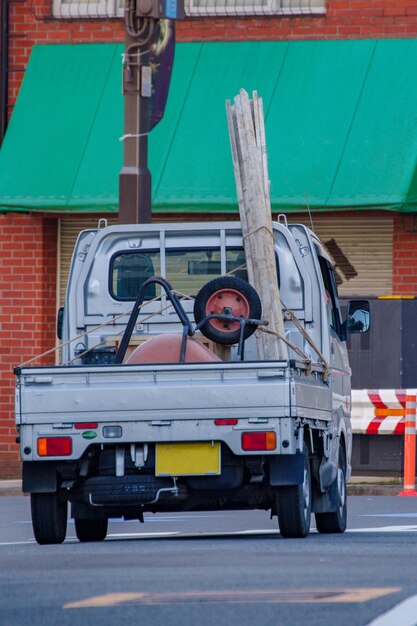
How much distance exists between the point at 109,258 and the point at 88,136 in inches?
339

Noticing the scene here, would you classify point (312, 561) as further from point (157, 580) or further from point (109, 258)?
point (109, 258)

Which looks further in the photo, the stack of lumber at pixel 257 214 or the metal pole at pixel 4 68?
the metal pole at pixel 4 68

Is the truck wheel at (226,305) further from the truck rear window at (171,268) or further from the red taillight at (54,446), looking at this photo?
the red taillight at (54,446)

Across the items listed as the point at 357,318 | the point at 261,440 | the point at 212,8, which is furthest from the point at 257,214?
the point at 212,8

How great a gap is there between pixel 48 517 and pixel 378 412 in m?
8.82

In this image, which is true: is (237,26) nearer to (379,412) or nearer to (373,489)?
(379,412)

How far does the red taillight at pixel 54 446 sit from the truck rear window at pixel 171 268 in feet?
7.74

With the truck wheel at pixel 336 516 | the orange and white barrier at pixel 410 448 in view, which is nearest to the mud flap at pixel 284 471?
the truck wheel at pixel 336 516

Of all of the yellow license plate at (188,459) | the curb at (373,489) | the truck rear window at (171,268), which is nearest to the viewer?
the yellow license plate at (188,459)

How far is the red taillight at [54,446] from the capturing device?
38.0 ft

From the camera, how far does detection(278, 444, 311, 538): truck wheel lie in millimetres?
11688

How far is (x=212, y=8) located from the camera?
75.2ft

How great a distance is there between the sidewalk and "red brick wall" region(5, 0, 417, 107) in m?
5.25

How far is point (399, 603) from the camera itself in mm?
7613
